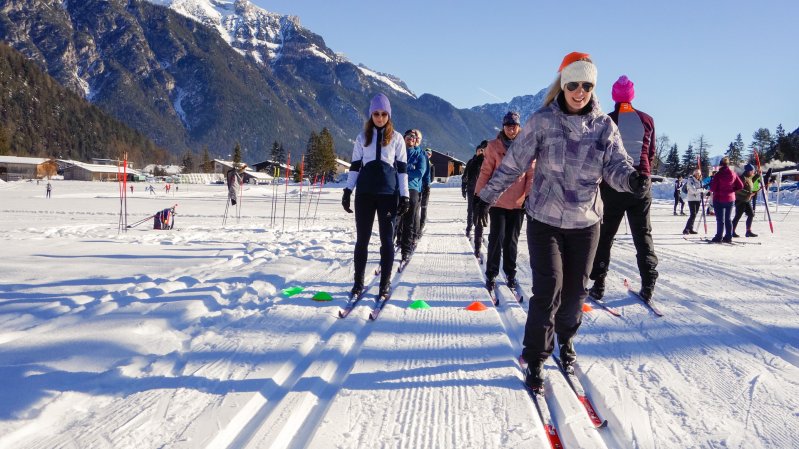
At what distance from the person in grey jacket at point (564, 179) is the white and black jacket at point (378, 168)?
1668mm

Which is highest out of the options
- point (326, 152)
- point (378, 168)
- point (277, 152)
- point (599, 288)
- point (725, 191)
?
point (277, 152)

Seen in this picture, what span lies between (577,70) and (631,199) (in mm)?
2129

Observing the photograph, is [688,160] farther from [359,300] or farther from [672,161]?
[359,300]

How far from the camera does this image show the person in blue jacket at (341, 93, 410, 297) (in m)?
4.08

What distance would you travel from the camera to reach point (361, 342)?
10.5 feet

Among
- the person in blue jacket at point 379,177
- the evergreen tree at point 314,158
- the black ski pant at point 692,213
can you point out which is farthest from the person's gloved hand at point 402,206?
the evergreen tree at point 314,158

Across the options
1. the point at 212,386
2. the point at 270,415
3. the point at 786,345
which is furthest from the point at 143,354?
the point at 786,345

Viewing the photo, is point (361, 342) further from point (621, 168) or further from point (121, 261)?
point (121, 261)

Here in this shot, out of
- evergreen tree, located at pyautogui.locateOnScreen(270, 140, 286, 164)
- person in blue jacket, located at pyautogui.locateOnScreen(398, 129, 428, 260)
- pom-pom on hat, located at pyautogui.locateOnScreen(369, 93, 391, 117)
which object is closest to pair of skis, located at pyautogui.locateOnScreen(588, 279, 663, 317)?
pom-pom on hat, located at pyautogui.locateOnScreen(369, 93, 391, 117)

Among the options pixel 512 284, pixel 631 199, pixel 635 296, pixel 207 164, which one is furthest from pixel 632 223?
pixel 207 164

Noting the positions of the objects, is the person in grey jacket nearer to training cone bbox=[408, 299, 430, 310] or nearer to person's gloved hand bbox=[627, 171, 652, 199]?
person's gloved hand bbox=[627, 171, 652, 199]

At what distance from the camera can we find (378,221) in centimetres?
419

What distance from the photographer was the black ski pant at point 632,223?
Answer: 13.7 feet

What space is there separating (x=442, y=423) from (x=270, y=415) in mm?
813
